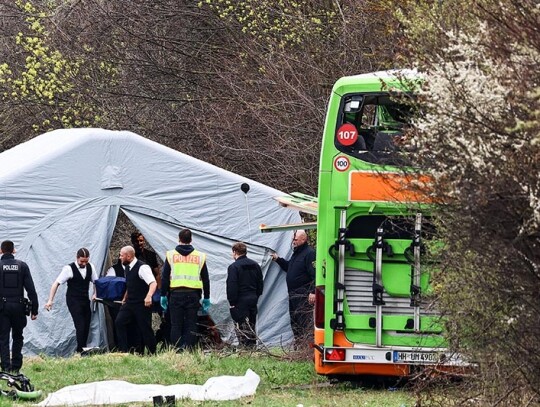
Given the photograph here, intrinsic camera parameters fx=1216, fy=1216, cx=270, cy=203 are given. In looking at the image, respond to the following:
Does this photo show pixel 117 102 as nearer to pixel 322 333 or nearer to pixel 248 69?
pixel 248 69

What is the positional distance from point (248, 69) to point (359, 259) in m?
11.7

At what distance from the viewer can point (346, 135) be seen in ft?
40.4

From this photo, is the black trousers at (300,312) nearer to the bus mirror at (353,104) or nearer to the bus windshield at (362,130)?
the bus windshield at (362,130)

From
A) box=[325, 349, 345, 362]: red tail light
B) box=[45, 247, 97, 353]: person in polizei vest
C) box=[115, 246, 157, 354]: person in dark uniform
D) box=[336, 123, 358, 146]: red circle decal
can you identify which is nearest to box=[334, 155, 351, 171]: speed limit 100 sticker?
box=[336, 123, 358, 146]: red circle decal

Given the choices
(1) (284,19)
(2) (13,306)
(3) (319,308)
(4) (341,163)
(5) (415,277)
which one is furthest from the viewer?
(1) (284,19)

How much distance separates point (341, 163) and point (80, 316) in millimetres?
6425

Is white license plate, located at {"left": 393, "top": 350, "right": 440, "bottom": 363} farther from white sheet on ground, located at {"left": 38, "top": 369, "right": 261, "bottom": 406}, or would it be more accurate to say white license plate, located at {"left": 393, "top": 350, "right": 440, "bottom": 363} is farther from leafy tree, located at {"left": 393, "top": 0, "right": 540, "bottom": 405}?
leafy tree, located at {"left": 393, "top": 0, "right": 540, "bottom": 405}

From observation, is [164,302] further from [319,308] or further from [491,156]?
[491,156]

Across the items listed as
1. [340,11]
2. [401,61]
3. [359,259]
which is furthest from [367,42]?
[401,61]

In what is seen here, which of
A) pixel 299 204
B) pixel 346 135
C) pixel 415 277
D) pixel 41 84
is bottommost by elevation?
pixel 415 277

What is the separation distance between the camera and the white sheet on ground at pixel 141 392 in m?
11.6

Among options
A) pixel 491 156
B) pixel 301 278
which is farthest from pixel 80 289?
pixel 491 156

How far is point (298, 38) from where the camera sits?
861 inches

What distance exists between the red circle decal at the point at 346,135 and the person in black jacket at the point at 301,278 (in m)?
4.95
